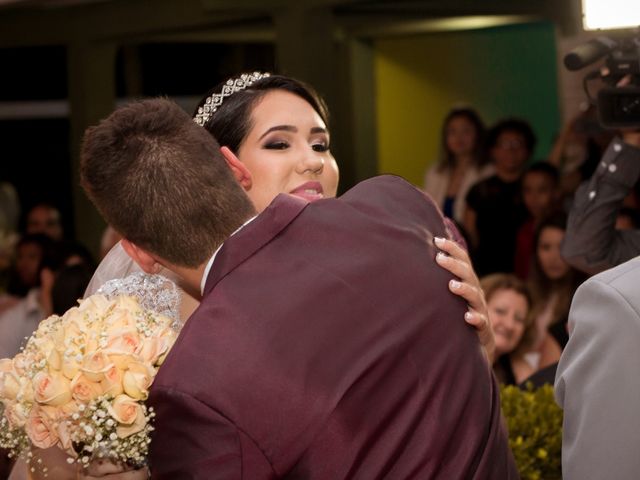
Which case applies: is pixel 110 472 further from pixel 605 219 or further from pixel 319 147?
pixel 605 219

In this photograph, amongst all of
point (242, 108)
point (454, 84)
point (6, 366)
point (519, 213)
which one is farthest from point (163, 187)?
point (454, 84)

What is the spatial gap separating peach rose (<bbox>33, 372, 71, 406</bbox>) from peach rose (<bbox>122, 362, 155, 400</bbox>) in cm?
11

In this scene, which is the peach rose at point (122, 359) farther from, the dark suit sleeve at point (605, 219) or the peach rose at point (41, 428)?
the dark suit sleeve at point (605, 219)

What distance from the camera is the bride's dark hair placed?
10.0 ft

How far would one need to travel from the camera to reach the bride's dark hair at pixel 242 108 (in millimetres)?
3051

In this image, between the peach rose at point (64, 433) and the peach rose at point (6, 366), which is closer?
the peach rose at point (64, 433)

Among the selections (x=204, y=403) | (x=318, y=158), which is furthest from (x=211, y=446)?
(x=318, y=158)

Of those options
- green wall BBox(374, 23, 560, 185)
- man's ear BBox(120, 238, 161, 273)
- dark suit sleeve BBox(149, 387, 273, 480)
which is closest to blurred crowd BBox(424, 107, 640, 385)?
green wall BBox(374, 23, 560, 185)

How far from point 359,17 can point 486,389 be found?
8051mm

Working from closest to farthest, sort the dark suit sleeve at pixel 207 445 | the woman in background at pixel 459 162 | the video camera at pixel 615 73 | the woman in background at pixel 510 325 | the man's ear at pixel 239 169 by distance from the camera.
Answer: the dark suit sleeve at pixel 207 445, the man's ear at pixel 239 169, the video camera at pixel 615 73, the woman in background at pixel 510 325, the woman in background at pixel 459 162

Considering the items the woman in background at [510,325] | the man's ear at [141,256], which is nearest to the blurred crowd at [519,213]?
the woman in background at [510,325]

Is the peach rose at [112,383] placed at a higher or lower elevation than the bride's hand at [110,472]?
higher

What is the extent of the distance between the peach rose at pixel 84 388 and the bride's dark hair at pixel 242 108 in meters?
1.06

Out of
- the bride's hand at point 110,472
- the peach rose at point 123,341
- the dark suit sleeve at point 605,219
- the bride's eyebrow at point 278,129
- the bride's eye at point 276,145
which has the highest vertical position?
the bride's eyebrow at point 278,129
